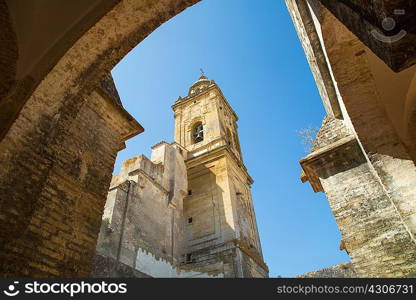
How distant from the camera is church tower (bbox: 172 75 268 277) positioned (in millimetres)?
15727

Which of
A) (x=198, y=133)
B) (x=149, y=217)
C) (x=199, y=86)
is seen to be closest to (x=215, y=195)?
(x=149, y=217)

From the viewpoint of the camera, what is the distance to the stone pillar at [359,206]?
166 inches

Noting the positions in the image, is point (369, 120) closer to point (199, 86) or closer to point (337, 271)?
point (337, 271)

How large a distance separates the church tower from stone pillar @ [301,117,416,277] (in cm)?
1070

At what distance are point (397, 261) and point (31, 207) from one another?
477 cm

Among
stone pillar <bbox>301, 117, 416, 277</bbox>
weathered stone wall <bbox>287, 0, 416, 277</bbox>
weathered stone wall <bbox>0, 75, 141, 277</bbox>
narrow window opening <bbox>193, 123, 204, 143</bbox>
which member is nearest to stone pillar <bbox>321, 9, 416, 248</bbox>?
weathered stone wall <bbox>287, 0, 416, 277</bbox>

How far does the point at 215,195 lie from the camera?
59.3ft

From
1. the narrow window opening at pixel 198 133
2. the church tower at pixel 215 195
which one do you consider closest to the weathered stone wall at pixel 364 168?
the church tower at pixel 215 195

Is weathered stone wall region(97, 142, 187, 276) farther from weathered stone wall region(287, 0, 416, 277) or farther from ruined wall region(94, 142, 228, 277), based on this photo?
weathered stone wall region(287, 0, 416, 277)

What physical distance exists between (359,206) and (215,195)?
13.5m

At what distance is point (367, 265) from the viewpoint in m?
4.37

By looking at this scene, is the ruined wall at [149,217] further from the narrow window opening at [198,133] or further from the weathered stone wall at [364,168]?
the weathered stone wall at [364,168]

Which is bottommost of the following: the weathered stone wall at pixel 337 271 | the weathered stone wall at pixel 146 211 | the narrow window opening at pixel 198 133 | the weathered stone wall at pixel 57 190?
the weathered stone wall at pixel 57 190

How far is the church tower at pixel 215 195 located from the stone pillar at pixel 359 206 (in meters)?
10.7
